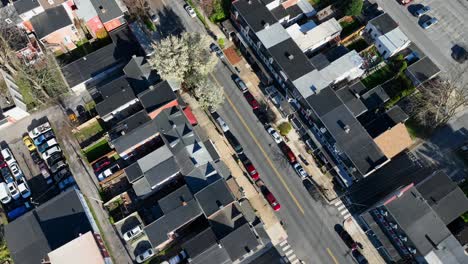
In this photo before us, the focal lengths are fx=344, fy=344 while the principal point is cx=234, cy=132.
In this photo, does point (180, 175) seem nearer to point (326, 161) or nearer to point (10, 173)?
point (326, 161)

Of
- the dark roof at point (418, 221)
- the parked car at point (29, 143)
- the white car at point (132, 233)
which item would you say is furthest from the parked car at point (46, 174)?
the dark roof at point (418, 221)

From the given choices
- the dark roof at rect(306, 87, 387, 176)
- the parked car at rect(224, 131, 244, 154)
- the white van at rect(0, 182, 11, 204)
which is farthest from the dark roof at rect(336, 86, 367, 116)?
the white van at rect(0, 182, 11, 204)

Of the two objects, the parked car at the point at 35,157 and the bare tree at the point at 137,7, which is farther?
the bare tree at the point at 137,7

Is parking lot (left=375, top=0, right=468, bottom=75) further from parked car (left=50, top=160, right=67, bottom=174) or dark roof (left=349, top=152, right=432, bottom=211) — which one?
parked car (left=50, top=160, right=67, bottom=174)

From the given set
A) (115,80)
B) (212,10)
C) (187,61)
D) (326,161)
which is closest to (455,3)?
(326,161)

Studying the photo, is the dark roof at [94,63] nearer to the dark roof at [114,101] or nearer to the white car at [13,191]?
the dark roof at [114,101]
